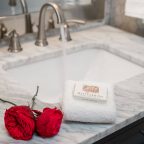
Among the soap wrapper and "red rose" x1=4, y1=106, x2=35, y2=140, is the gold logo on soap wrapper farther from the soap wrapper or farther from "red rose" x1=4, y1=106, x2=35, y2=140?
"red rose" x1=4, y1=106, x2=35, y2=140

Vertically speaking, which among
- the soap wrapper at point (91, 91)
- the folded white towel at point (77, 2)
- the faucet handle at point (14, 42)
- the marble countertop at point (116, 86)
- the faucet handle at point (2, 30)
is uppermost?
the folded white towel at point (77, 2)

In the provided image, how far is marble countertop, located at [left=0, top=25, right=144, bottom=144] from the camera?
2.18ft

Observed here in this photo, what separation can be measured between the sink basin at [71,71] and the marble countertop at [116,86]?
3 centimetres

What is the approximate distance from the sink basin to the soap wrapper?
0.37m

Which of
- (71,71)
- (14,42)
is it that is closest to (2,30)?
(14,42)

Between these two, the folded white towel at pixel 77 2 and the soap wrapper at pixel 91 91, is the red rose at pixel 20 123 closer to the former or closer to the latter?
the soap wrapper at pixel 91 91

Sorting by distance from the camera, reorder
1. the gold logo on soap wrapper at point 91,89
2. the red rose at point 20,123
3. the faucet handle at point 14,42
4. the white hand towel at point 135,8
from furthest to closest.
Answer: the white hand towel at point 135,8
the faucet handle at point 14,42
the gold logo on soap wrapper at point 91,89
the red rose at point 20,123

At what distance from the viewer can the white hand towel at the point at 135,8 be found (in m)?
1.24

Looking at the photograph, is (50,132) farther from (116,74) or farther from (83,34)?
(83,34)

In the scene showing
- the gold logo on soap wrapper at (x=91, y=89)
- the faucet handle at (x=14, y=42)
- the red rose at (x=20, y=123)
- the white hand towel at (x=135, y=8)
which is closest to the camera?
the red rose at (x=20, y=123)

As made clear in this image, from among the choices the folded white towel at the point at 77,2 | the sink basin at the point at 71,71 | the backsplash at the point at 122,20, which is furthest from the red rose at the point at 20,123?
the backsplash at the point at 122,20

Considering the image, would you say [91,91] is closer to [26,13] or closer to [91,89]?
[91,89]

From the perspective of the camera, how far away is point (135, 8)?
127 centimetres

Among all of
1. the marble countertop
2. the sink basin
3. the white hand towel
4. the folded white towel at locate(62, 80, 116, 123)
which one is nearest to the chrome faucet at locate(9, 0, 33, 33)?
the marble countertop
